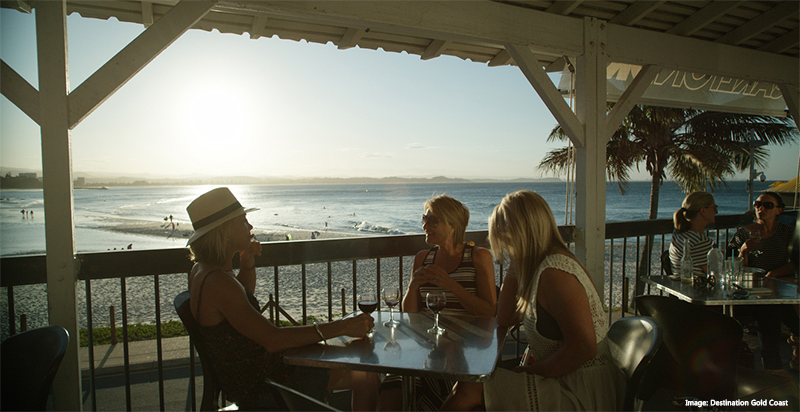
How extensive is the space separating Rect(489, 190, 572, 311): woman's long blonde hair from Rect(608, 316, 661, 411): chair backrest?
36 centimetres

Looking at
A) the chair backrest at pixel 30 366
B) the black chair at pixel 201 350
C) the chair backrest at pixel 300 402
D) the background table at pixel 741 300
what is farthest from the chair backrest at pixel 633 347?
the chair backrest at pixel 30 366

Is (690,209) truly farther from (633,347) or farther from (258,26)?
(258,26)

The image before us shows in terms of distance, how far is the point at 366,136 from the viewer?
160 feet

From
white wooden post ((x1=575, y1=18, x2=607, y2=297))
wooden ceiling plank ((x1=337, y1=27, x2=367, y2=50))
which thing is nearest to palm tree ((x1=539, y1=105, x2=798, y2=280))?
white wooden post ((x1=575, y1=18, x2=607, y2=297))

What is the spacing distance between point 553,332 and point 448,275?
67cm

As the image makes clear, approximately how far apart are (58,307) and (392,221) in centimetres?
3387

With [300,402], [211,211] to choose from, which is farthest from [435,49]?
[300,402]

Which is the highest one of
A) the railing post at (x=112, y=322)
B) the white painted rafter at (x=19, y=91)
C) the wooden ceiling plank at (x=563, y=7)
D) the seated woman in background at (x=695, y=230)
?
the wooden ceiling plank at (x=563, y=7)

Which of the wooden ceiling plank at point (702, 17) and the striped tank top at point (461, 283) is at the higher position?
the wooden ceiling plank at point (702, 17)

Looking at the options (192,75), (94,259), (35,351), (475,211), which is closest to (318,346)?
(35,351)

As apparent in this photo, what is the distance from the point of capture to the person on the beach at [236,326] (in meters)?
1.69

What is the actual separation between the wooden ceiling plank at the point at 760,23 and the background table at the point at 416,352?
3.98 m

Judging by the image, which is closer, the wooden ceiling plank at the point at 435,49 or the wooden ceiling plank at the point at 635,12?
the wooden ceiling plank at the point at 635,12

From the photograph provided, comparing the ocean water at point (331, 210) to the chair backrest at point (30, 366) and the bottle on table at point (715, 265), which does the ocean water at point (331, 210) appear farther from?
the chair backrest at point (30, 366)
